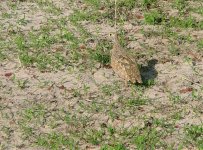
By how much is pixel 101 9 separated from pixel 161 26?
159cm

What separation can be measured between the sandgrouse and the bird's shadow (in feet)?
1.19

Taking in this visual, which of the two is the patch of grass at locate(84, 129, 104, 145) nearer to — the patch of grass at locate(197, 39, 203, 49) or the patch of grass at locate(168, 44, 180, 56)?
the patch of grass at locate(168, 44, 180, 56)

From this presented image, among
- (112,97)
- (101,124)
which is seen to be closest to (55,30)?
(112,97)

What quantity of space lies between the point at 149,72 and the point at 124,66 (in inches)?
29.9

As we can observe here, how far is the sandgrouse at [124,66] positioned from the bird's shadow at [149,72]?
1.19 feet

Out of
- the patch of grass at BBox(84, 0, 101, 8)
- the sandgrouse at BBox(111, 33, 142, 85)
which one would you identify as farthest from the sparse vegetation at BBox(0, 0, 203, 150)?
the sandgrouse at BBox(111, 33, 142, 85)

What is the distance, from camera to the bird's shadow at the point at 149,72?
761 cm

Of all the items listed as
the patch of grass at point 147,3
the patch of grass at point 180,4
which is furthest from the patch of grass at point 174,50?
the patch of grass at point 147,3

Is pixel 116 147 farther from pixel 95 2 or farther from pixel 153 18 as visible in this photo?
pixel 95 2

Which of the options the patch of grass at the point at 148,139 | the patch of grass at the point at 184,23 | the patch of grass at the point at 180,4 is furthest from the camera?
the patch of grass at the point at 180,4

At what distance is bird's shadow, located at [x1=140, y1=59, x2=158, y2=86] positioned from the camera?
761 centimetres

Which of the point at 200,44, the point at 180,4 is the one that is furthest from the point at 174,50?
the point at 180,4

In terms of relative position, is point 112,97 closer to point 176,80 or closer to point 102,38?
point 176,80

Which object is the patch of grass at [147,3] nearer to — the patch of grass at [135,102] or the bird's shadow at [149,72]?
the bird's shadow at [149,72]
